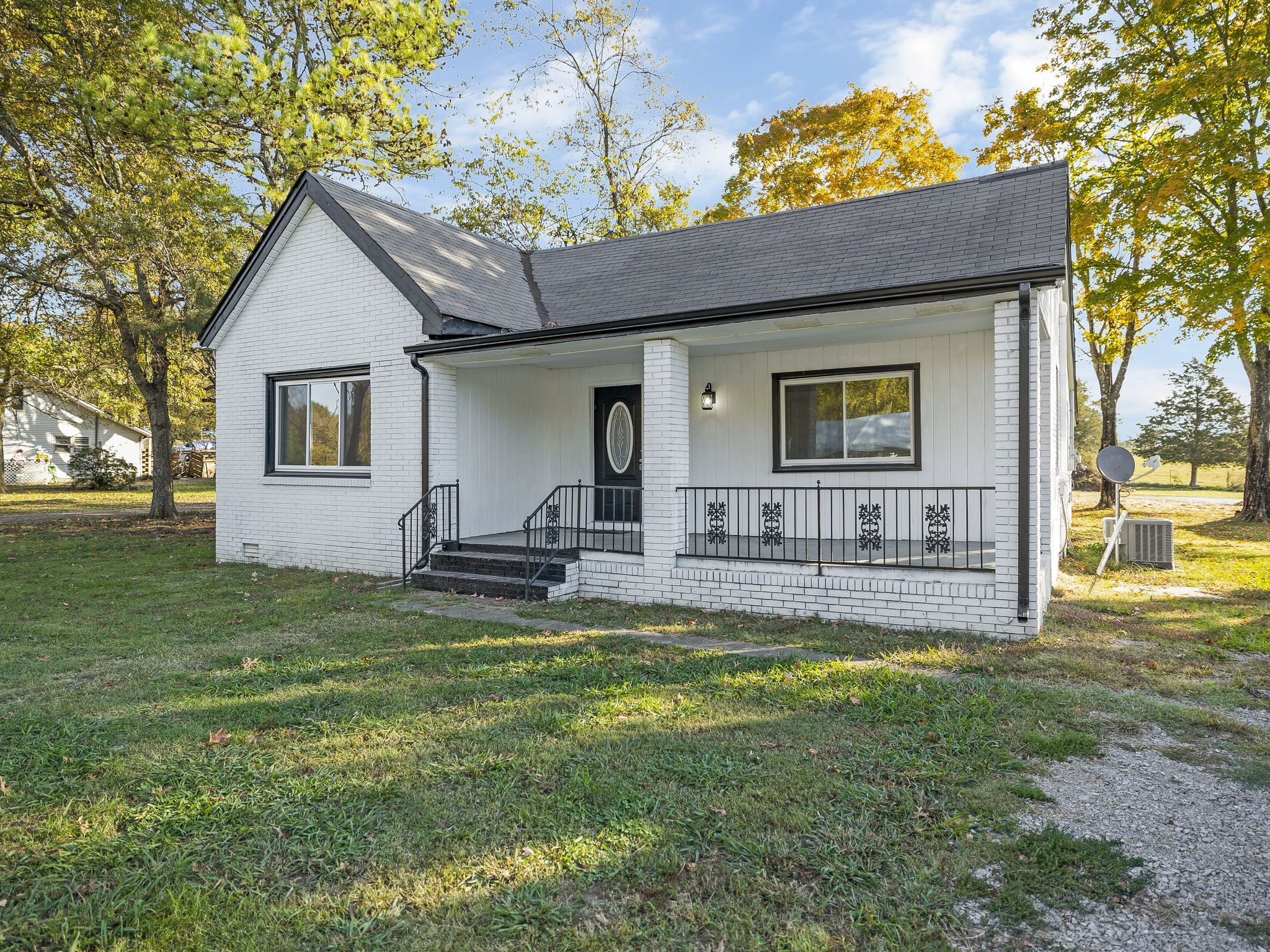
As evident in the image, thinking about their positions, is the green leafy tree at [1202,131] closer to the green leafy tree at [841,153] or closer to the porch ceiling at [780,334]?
the green leafy tree at [841,153]

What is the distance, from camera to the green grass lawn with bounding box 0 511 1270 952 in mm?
2576

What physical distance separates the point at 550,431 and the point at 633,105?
54.6ft

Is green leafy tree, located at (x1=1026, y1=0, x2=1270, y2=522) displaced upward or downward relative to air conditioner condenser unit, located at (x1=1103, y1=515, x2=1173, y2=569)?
upward

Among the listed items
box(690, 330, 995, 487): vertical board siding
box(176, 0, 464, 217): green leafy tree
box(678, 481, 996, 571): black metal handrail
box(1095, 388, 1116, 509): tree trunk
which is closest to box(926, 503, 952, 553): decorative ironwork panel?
box(678, 481, 996, 571): black metal handrail

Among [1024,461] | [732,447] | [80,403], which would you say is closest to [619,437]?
[732,447]

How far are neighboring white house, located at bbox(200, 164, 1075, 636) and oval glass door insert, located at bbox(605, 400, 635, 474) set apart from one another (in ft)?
0.12

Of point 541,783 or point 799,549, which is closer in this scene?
point 541,783

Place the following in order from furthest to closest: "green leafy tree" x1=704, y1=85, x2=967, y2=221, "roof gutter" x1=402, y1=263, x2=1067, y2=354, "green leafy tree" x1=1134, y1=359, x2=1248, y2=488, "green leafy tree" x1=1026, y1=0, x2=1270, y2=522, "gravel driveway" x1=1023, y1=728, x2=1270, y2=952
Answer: "green leafy tree" x1=1134, y1=359, x2=1248, y2=488, "green leafy tree" x1=704, y1=85, x2=967, y2=221, "green leafy tree" x1=1026, y1=0, x2=1270, y2=522, "roof gutter" x1=402, y1=263, x2=1067, y2=354, "gravel driveway" x1=1023, y1=728, x2=1270, y2=952

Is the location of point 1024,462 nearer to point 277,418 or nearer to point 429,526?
point 429,526

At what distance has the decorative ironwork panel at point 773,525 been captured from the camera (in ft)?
25.3

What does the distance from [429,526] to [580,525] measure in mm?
2135

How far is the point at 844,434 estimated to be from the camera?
912 cm

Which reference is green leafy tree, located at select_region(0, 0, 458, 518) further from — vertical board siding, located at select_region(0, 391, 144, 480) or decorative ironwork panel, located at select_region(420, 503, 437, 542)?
vertical board siding, located at select_region(0, 391, 144, 480)

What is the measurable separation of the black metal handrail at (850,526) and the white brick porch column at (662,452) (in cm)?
21
